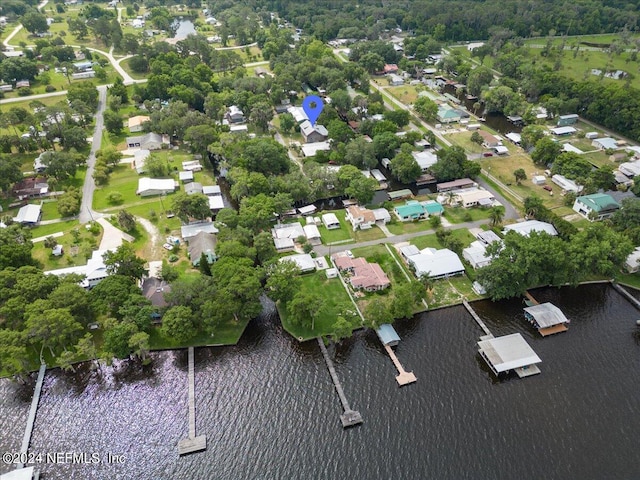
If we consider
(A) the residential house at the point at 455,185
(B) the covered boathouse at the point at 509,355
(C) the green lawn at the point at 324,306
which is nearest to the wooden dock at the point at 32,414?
(C) the green lawn at the point at 324,306

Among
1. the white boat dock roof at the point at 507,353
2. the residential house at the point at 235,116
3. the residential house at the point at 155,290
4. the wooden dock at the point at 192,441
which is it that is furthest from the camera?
the residential house at the point at 235,116

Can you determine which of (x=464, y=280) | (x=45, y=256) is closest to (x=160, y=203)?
(x=45, y=256)

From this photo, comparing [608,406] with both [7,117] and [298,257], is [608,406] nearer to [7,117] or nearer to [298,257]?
[298,257]

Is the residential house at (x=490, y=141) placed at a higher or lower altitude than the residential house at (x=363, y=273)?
higher

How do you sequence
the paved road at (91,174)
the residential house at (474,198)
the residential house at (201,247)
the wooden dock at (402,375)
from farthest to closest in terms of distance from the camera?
the residential house at (474,198) < the paved road at (91,174) < the residential house at (201,247) < the wooden dock at (402,375)

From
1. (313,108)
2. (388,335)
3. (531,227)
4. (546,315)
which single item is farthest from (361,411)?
(313,108)

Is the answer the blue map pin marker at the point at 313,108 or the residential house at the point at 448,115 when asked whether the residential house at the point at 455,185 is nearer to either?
the residential house at the point at 448,115
